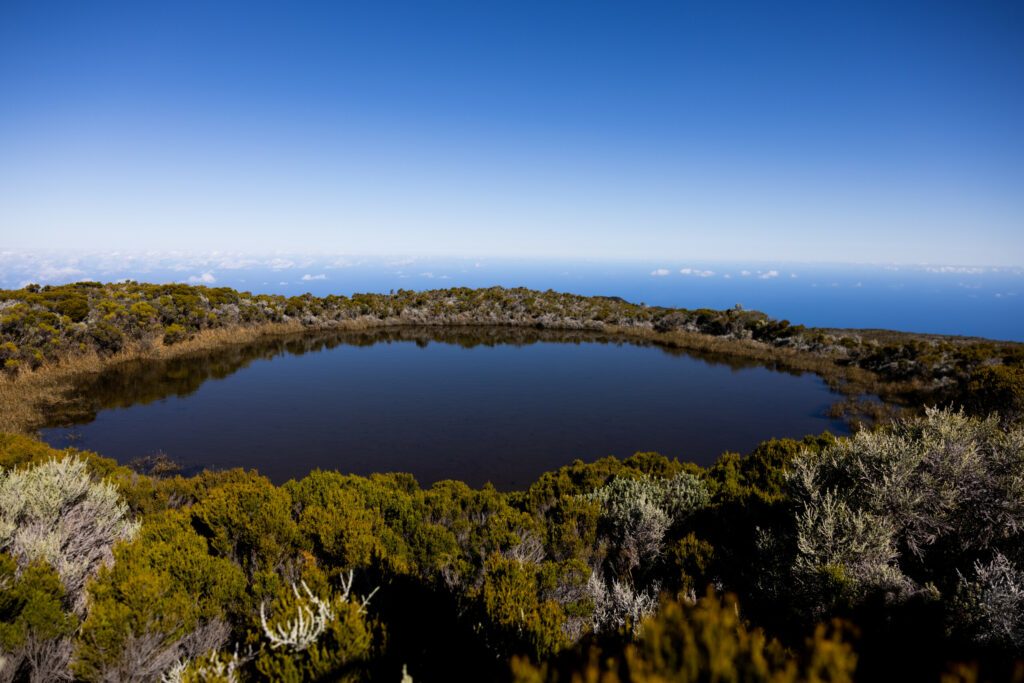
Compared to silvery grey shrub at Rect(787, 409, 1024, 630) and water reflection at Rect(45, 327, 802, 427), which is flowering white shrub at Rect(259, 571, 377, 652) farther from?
water reflection at Rect(45, 327, 802, 427)

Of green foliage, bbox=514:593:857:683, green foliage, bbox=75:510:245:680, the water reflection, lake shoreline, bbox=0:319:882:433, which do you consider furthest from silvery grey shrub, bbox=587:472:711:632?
the water reflection

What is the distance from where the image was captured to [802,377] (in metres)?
23.2

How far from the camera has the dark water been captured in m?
13.1

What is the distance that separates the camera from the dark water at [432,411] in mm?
13062

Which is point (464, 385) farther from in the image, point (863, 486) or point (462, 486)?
point (863, 486)

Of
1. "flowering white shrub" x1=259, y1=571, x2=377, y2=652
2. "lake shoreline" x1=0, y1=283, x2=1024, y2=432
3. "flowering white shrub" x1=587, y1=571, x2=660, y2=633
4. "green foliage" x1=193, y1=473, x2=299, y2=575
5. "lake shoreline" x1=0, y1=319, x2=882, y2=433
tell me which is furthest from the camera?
"lake shoreline" x1=0, y1=283, x2=1024, y2=432

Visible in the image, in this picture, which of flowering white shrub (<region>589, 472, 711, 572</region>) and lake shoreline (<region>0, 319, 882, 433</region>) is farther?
lake shoreline (<region>0, 319, 882, 433</region>)

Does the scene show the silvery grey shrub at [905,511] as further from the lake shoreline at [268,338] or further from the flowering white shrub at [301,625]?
the lake shoreline at [268,338]

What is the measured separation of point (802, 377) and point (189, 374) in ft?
104

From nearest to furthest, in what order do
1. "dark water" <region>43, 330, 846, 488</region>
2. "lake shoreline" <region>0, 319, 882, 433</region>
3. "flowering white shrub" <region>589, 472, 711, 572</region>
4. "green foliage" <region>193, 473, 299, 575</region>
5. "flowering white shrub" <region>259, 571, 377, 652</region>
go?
"flowering white shrub" <region>259, 571, 377, 652</region>, "green foliage" <region>193, 473, 299, 575</region>, "flowering white shrub" <region>589, 472, 711, 572</region>, "dark water" <region>43, 330, 846, 488</region>, "lake shoreline" <region>0, 319, 882, 433</region>

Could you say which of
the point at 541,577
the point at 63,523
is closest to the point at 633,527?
the point at 541,577

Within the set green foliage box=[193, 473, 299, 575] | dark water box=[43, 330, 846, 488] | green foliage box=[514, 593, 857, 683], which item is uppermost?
green foliage box=[514, 593, 857, 683]

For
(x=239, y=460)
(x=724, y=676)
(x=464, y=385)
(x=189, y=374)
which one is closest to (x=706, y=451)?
(x=464, y=385)

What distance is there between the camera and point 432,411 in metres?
16.9
